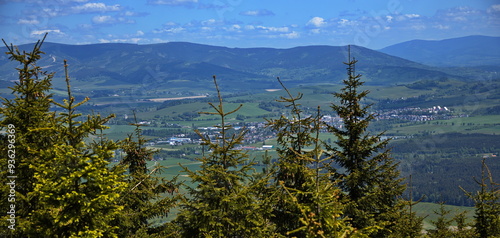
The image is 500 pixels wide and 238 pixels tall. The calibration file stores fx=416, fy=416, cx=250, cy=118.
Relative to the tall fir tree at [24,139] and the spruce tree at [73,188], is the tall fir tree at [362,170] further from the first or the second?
the tall fir tree at [24,139]

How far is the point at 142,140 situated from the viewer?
1662 centimetres

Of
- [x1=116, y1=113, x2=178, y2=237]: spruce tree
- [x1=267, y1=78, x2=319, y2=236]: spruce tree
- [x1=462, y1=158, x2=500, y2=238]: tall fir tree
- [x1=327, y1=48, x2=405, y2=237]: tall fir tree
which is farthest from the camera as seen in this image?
[x1=462, y1=158, x2=500, y2=238]: tall fir tree

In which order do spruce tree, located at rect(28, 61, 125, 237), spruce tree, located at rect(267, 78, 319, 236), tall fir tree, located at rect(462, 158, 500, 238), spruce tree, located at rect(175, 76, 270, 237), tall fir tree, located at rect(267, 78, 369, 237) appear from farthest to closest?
tall fir tree, located at rect(462, 158, 500, 238) < spruce tree, located at rect(267, 78, 319, 236) < tall fir tree, located at rect(267, 78, 369, 237) < spruce tree, located at rect(175, 76, 270, 237) < spruce tree, located at rect(28, 61, 125, 237)

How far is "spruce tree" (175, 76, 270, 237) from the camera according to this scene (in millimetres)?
9680

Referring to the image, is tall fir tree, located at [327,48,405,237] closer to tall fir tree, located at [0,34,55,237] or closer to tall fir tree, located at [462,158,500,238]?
tall fir tree, located at [462,158,500,238]

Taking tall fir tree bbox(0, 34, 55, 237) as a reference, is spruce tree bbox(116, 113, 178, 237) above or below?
below

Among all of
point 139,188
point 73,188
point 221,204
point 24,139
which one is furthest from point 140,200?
point 221,204

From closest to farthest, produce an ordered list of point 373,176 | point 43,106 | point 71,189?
point 71,189, point 43,106, point 373,176

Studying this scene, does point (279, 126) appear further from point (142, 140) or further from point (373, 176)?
point (142, 140)

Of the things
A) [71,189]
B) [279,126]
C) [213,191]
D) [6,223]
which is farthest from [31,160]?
[279,126]

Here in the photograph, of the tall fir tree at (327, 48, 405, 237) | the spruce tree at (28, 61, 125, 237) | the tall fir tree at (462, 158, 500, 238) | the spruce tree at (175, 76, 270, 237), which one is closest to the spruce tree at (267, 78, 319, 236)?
the spruce tree at (175, 76, 270, 237)

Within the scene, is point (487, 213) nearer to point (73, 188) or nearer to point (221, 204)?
point (221, 204)

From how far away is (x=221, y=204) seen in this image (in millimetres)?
9797

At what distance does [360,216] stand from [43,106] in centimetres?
1065
